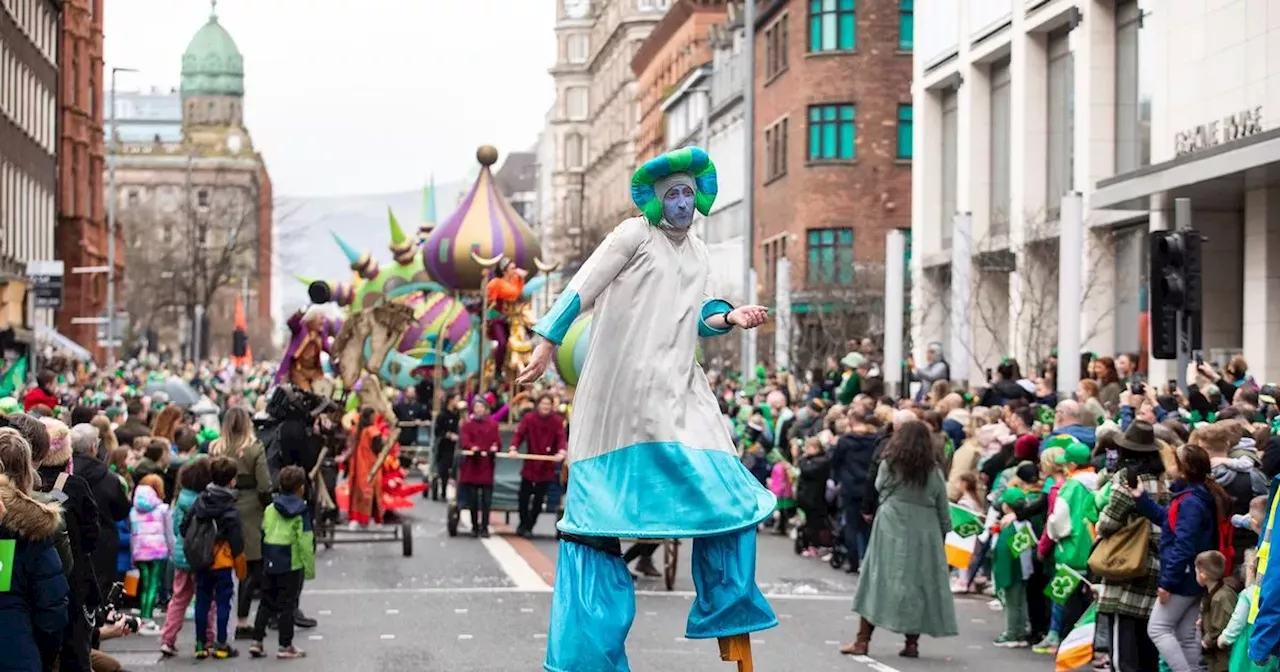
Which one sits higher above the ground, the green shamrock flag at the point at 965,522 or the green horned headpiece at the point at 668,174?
the green horned headpiece at the point at 668,174

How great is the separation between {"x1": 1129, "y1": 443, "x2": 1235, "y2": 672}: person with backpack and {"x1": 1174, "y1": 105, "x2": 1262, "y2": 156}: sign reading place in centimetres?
1323

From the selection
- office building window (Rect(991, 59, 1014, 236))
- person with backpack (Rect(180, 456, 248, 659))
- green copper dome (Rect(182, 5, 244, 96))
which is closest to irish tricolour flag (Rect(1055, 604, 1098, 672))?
person with backpack (Rect(180, 456, 248, 659))

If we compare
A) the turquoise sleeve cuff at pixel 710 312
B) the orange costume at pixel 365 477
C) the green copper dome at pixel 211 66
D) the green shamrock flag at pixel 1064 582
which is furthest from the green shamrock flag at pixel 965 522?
the green copper dome at pixel 211 66

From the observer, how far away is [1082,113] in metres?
34.6

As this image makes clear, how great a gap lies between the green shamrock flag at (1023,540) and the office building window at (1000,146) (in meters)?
24.2

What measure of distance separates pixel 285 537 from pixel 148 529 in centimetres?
149

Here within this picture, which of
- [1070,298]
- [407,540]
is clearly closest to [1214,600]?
[407,540]

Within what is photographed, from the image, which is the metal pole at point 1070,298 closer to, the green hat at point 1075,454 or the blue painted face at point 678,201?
the green hat at point 1075,454

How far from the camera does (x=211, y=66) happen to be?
196 metres

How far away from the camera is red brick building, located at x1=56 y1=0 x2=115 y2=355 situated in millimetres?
68125

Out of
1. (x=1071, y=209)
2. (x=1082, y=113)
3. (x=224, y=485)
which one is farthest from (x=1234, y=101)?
(x=224, y=485)

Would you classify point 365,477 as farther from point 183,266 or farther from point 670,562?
point 183,266

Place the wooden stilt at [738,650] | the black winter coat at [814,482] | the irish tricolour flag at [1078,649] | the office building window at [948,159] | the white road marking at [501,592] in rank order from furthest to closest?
the office building window at [948,159] < the black winter coat at [814,482] < the white road marking at [501,592] < the irish tricolour flag at [1078,649] < the wooden stilt at [738,650]

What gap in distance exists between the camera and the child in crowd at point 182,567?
48.1 feet
